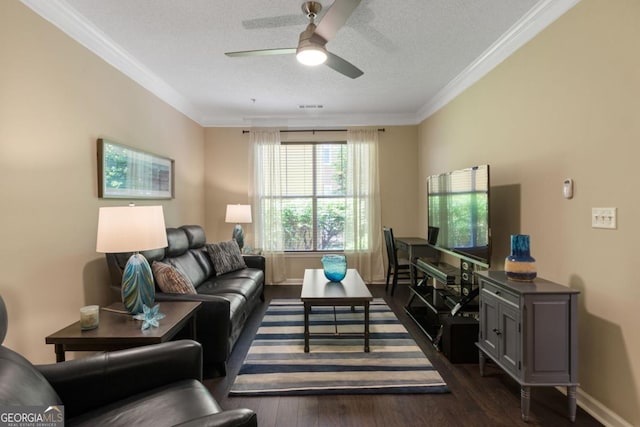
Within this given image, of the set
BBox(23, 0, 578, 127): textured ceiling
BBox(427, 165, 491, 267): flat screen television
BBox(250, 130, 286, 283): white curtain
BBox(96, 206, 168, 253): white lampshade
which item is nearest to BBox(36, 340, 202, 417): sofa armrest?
BBox(96, 206, 168, 253): white lampshade

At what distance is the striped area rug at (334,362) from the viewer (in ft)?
7.22

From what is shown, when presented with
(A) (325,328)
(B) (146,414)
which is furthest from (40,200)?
(A) (325,328)

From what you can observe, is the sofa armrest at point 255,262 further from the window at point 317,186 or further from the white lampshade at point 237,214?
the window at point 317,186

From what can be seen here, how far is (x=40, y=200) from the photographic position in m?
2.02

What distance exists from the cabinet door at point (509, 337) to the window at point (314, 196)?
3.11 metres

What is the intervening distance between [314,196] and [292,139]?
1.00 m

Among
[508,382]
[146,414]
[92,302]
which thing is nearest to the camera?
[146,414]

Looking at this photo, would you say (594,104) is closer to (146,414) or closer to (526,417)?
(526,417)

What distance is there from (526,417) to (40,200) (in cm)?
339

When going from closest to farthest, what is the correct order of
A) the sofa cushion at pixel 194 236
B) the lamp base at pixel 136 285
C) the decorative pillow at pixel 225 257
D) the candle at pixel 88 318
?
the candle at pixel 88 318, the lamp base at pixel 136 285, the sofa cushion at pixel 194 236, the decorative pillow at pixel 225 257

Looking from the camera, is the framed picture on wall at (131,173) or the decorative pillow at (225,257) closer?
the framed picture on wall at (131,173)

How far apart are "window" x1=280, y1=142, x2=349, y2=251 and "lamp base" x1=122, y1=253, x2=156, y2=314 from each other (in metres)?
3.06

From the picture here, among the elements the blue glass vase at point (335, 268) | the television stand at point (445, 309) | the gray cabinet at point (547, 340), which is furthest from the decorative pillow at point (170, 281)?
the gray cabinet at point (547, 340)

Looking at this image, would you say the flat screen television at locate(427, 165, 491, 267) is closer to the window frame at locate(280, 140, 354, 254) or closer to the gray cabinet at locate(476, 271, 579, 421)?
the gray cabinet at locate(476, 271, 579, 421)
